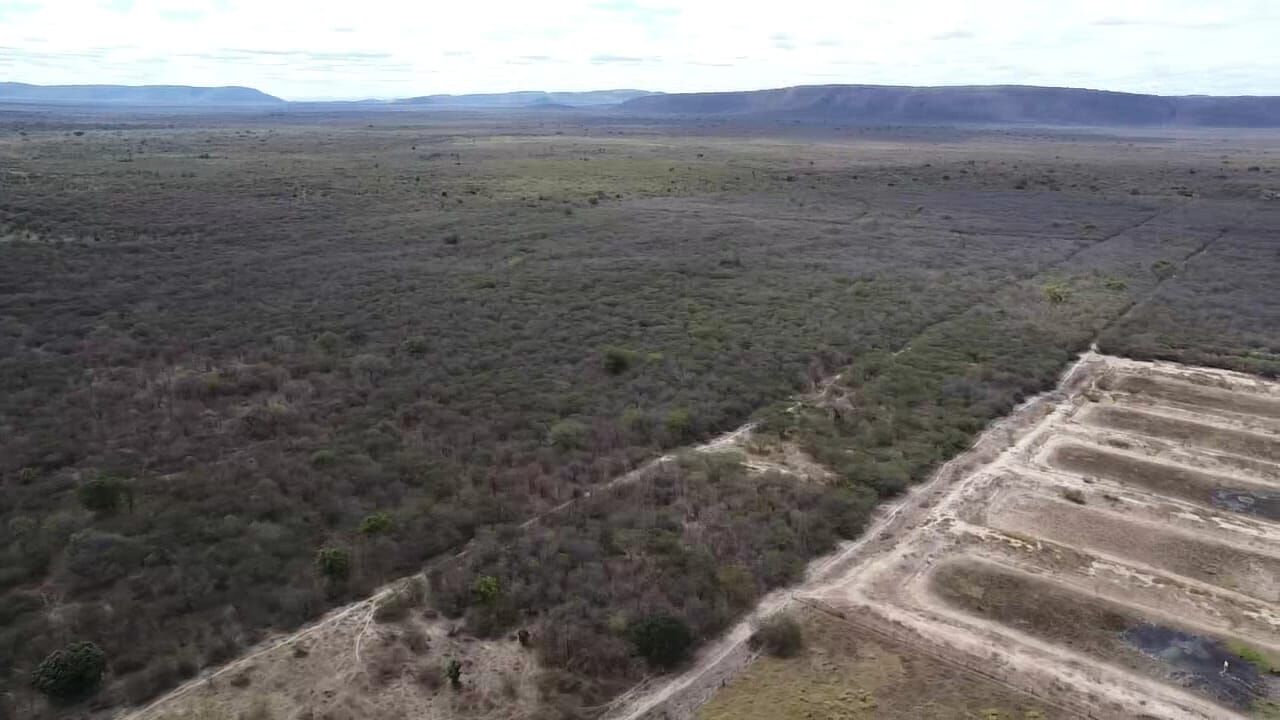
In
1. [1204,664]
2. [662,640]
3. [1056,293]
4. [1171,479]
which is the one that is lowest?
[1204,664]

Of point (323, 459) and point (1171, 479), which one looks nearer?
point (323, 459)

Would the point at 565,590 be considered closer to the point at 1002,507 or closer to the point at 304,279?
the point at 1002,507

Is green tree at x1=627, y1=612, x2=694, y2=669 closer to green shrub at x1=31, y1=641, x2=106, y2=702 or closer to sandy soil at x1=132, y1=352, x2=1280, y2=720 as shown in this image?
sandy soil at x1=132, y1=352, x2=1280, y2=720

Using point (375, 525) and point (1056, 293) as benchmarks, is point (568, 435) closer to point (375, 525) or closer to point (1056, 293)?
point (375, 525)

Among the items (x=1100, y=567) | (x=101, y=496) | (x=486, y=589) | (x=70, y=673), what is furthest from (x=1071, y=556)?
(x=101, y=496)

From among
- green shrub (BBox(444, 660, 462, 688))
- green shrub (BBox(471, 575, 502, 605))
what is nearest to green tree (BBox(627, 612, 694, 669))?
green shrub (BBox(471, 575, 502, 605))
